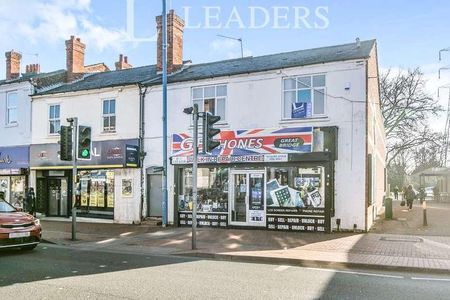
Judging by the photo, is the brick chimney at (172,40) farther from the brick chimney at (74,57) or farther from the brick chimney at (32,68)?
the brick chimney at (32,68)

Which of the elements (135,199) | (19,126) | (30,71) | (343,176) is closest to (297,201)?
(343,176)

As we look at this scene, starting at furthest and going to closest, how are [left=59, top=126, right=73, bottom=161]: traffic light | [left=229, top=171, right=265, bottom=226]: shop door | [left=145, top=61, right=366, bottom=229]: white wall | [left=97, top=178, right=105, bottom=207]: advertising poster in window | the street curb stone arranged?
[left=97, top=178, right=105, bottom=207]: advertising poster in window
[left=229, top=171, right=265, bottom=226]: shop door
[left=145, top=61, right=366, bottom=229]: white wall
[left=59, top=126, right=73, bottom=161]: traffic light
the street curb stone

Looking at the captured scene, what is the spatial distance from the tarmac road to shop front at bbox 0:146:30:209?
1261cm

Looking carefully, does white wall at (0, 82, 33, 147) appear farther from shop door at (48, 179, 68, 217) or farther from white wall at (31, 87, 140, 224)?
shop door at (48, 179, 68, 217)

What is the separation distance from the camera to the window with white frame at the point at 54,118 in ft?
70.6

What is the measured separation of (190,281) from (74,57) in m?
18.9

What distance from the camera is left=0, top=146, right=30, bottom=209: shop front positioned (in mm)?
22219

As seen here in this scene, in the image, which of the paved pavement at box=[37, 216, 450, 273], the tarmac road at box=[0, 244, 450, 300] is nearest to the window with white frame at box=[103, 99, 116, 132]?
the paved pavement at box=[37, 216, 450, 273]

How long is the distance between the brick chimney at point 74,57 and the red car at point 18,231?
13.4 meters

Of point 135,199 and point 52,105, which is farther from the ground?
point 52,105

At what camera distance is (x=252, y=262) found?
1043cm

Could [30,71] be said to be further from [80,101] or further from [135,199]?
[135,199]

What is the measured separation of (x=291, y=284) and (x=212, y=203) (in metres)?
9.53

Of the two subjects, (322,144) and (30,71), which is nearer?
(322,144)
